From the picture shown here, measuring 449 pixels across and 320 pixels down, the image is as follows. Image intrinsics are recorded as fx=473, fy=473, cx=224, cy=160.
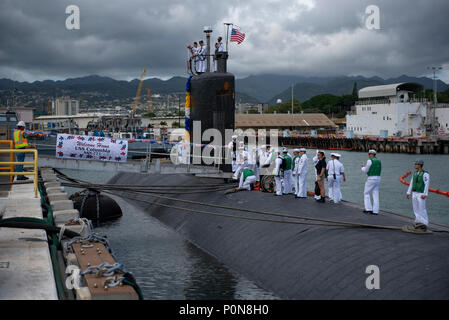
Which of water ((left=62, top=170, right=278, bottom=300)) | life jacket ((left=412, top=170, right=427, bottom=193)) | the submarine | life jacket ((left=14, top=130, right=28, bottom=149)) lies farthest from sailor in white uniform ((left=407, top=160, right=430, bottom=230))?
life jacket ((left=14, top=130, right=28, bottom=149))

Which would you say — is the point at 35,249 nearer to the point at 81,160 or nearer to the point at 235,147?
the point at 81,160

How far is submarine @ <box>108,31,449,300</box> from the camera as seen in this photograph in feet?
22.3

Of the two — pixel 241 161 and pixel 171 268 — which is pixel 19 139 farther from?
pixel 241 161

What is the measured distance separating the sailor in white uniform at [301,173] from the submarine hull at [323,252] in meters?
0.55

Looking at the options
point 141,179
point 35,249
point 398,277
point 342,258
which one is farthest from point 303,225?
point 141,179

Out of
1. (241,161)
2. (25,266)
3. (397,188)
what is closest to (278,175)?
(241,161)

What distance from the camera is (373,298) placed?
659 cm

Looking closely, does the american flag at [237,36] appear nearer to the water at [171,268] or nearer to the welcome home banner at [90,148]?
the welcome home banner at [90,148]

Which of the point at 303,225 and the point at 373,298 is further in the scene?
the point at 303,225

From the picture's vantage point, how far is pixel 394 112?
69.9 meters

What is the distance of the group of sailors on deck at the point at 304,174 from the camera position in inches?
379

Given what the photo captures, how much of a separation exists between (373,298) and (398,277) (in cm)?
51

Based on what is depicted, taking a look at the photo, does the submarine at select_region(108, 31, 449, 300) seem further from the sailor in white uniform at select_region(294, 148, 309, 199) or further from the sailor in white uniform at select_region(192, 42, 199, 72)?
the sailor in white uniform at select_region(192, 42, 199, 72)

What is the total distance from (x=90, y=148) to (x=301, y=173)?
619 centimetres
